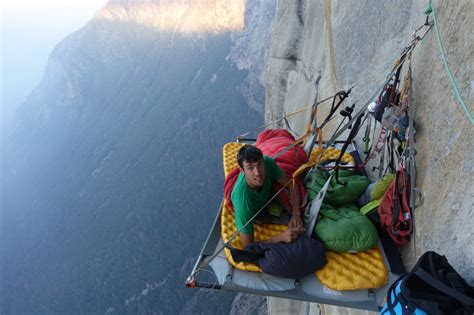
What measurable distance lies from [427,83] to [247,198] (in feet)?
6.74

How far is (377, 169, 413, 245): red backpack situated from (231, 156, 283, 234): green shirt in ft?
3.56

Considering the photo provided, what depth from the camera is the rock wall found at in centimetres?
296

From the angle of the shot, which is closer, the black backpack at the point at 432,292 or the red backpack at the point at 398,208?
the black backpack at the point at 432,292

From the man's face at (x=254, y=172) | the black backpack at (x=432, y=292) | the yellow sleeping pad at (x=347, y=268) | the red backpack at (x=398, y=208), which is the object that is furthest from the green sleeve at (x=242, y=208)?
the black backpack at (x=432, y=292)

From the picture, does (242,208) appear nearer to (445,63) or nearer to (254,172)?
(254,172)

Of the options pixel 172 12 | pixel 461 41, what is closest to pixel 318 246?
pixel 461 41

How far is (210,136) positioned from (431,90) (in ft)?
264

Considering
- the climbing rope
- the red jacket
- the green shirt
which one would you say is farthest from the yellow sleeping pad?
the climbing rope

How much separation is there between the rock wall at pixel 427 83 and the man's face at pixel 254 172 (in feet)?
4.71

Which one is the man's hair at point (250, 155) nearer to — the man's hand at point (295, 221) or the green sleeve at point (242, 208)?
the green sleeve at point (242, 208)

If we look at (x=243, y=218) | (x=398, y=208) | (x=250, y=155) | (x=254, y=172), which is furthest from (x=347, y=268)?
(x=250, y=155)

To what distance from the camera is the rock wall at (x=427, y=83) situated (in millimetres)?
2961

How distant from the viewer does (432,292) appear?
239 centimetres

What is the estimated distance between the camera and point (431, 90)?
11.8ft
